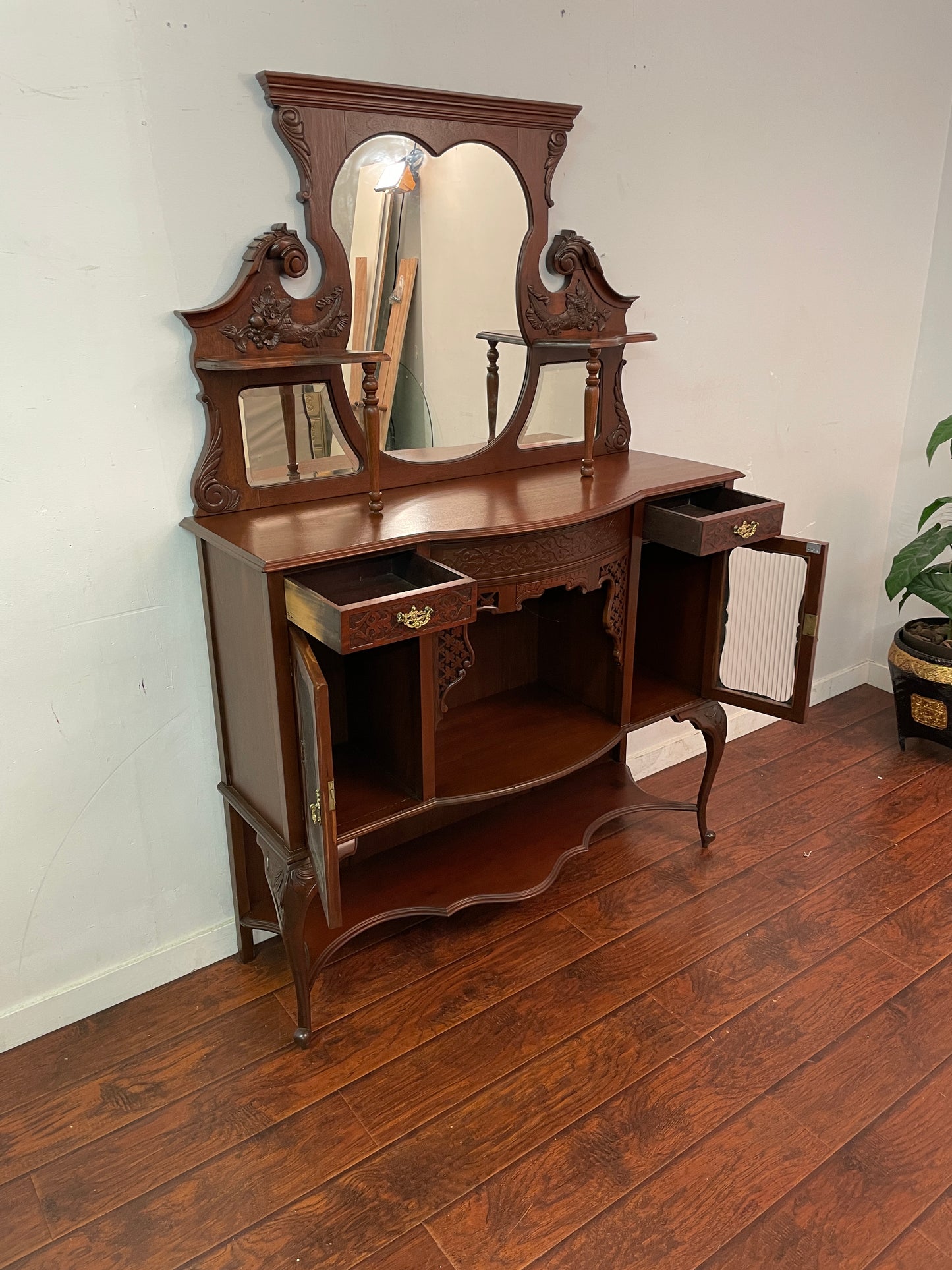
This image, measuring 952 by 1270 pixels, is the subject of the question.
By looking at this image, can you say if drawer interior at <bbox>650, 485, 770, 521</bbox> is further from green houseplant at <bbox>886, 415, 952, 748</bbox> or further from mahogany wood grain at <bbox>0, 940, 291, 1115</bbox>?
mahogany wood grain at <bbox>0, 940, 291, 1115</bbox>

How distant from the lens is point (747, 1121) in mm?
1702

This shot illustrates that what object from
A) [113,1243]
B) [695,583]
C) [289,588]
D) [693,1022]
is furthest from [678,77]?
[113,1243]

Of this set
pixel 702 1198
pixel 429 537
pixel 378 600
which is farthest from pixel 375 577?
pixel 702 1198

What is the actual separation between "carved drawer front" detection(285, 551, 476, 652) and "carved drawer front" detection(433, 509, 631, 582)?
0.21 ft

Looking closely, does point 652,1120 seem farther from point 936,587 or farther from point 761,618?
point 936,587

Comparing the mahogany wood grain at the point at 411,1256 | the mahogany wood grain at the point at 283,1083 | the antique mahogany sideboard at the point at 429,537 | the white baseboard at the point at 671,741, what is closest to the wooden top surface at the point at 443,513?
the antique mahogany sideboard at the point at 429,537

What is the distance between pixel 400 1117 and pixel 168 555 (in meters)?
1.13

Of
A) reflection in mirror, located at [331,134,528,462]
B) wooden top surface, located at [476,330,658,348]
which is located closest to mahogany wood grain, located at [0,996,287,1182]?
reflection in mirror, located at [331,134,528,462]

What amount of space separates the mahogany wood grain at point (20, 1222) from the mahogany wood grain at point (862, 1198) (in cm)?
106

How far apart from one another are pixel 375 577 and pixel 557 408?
74cm

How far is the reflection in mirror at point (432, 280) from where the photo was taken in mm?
1822

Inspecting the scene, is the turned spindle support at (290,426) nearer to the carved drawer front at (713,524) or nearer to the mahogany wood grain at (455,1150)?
the carved drawer front at (713,524)

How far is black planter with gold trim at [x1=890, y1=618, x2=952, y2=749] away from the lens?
286 cm

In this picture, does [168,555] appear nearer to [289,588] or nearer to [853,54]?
[289,588]
